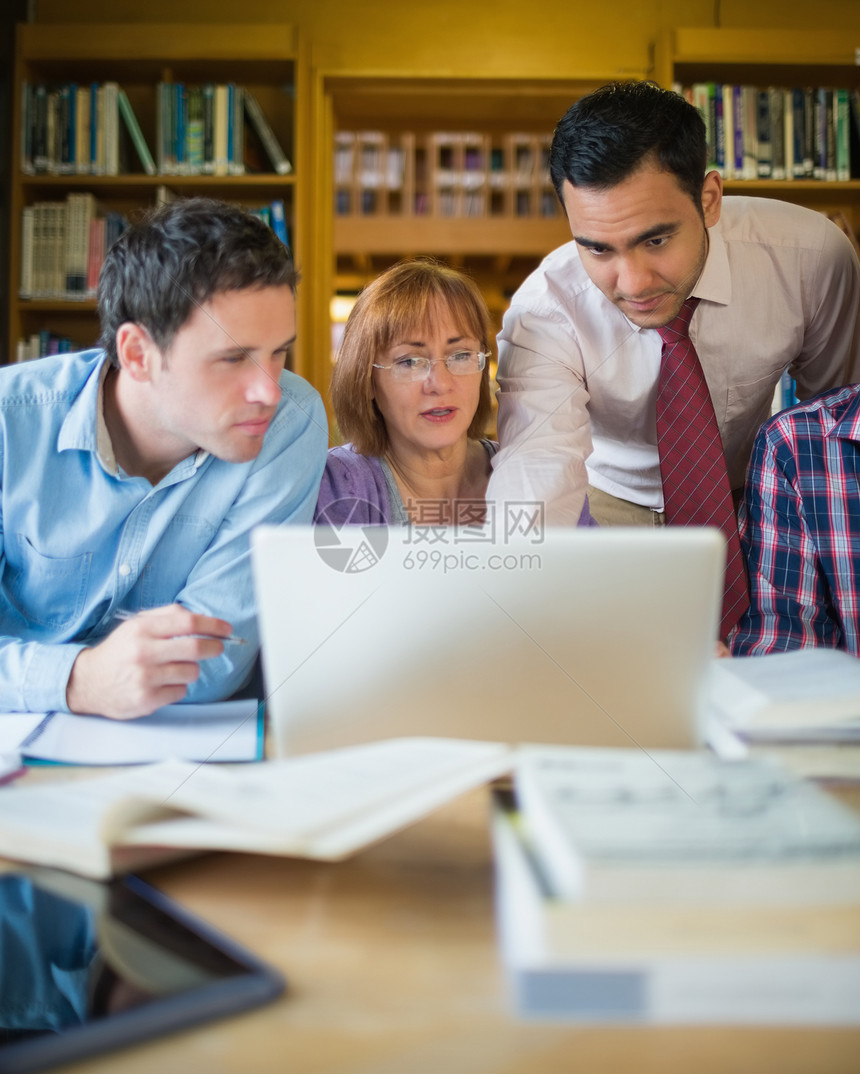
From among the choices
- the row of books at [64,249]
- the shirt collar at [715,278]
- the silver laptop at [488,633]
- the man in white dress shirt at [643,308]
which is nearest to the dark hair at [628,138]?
the man in white dress shirt at [643,308]

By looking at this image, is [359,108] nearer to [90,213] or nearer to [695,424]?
[90,213]

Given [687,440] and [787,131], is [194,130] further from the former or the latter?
[687,440]

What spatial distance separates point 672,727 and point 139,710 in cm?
56

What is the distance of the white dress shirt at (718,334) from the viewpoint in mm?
1763

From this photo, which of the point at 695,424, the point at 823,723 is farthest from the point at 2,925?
the point at 695,424

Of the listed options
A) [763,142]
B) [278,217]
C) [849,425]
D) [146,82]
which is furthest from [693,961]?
[146,82]

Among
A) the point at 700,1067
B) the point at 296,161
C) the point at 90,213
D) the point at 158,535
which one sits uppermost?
the point at 296,161

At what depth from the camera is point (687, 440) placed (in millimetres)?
1740

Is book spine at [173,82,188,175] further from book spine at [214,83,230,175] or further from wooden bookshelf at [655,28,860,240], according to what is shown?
wooden bookshelf at [655,28,860,240]

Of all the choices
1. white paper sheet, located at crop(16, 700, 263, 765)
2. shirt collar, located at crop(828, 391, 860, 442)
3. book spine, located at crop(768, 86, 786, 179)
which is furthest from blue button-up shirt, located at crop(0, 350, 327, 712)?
book spine, located at crop(768, 86, 786, 179)

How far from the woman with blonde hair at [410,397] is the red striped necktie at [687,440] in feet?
0.66

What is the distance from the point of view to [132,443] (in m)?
1.46

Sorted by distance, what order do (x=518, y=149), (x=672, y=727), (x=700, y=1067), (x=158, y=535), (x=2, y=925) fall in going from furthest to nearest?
(x=518, y=149)
(x=158, y=535)
(x=672, y=727)
(x=2, y=925)
(x=700, y=1067)

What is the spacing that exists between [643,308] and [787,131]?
76.6 inches
